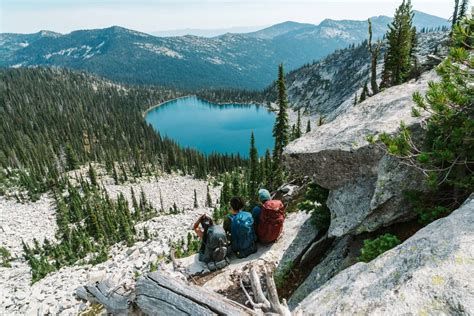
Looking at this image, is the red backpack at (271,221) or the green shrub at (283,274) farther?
the red backpack at (271,221)

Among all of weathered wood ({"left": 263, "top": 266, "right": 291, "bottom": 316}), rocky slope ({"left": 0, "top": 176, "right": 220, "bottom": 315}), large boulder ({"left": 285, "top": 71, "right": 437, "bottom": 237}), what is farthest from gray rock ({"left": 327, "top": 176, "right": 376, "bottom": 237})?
rocky slope ({"left": 0, "top": 176, "right": 220, "bottom": 315})

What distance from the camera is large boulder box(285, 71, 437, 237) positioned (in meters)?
7.22

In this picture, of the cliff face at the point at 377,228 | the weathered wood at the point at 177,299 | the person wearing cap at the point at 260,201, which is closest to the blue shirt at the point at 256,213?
the person wearing cap at the point at 260,201

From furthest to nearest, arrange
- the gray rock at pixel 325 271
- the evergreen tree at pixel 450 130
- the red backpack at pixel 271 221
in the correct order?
1. the red backpack at pixel 271 221
2. the gray rock at pixel 325 271
3. the evergreen tree at pixel 450 130

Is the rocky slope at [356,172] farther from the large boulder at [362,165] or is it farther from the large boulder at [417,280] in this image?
the large boulder at [417,280]

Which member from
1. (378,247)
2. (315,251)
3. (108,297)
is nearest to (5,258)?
(108,297)

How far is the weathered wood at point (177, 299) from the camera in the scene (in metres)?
4.53

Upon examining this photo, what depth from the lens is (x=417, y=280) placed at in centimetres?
377

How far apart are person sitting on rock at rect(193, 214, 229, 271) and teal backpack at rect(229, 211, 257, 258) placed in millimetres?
426

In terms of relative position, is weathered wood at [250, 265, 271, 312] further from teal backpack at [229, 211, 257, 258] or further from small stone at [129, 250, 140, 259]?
small stone at [129, 250, 140, 259]

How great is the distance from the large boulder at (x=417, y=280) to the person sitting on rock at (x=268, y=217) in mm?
5345

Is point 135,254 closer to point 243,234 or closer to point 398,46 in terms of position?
point 243,234

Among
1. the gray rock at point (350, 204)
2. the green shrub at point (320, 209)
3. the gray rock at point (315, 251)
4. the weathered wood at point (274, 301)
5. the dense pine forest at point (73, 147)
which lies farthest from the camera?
the dense pine forest at point (73, 147)

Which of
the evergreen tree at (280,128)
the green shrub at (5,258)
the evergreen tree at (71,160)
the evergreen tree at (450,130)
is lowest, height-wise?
the green shrub at (5,258)
